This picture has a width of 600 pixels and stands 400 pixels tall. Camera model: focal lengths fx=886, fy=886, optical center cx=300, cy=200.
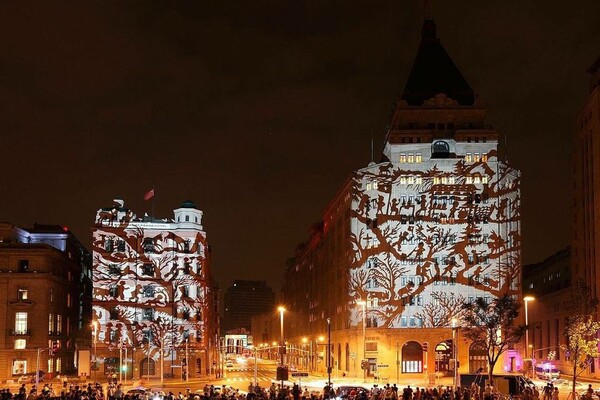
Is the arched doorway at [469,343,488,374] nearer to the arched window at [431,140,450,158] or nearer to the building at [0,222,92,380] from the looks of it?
the arched window at [431,140,450,158]

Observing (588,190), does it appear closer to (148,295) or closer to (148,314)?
(148,295)

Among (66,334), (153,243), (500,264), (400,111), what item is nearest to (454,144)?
(400,111)

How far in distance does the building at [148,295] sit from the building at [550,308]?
46.9 meters

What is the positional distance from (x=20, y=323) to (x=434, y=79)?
64.2 m

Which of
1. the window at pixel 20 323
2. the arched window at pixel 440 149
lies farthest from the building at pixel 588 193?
the window at pixel 20 323

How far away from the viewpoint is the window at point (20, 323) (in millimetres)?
107562

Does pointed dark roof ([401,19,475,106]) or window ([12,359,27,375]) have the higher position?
pointed dark roof ([401,19,475,106])

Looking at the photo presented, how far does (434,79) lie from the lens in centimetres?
12481

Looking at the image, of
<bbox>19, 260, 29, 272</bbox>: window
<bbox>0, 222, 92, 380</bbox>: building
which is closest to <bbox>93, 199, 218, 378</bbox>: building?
<bbox>0, 222, 92, 380</bbox>: building

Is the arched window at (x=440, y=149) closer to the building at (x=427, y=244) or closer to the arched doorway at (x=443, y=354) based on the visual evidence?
the building at (x=427, y=244)

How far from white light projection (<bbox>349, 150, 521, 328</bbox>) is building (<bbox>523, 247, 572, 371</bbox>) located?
1617 centimetres

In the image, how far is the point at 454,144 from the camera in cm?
11538

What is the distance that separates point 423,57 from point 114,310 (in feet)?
185

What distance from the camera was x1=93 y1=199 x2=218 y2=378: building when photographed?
11419cm
